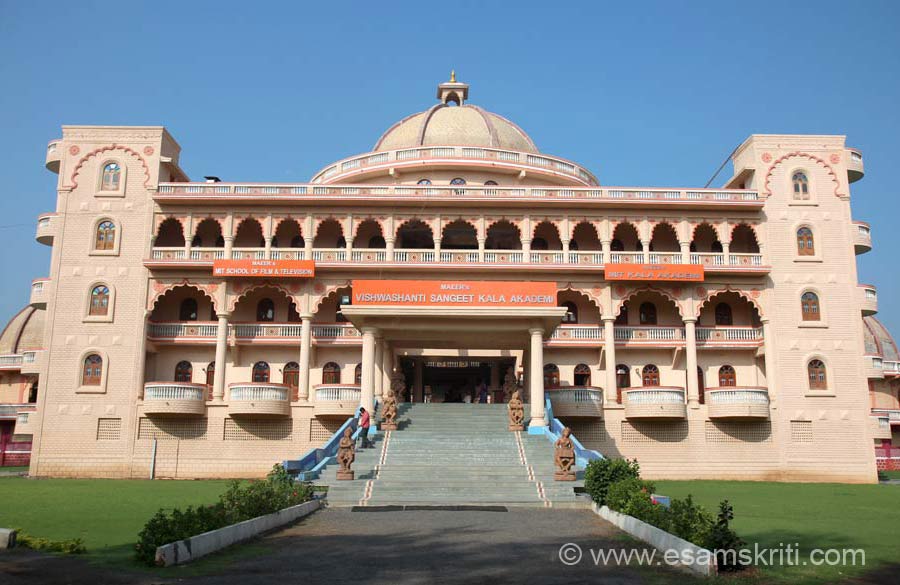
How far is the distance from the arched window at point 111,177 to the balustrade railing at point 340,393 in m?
13.7

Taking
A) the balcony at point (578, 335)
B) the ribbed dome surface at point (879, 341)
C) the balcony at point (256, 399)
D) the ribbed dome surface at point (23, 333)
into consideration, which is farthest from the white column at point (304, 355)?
the ribbed dome surface at point (879, 341)

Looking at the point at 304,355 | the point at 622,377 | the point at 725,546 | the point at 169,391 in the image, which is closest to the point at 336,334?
the point at 304,355

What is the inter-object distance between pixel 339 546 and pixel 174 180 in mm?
29120

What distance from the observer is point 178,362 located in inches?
1460

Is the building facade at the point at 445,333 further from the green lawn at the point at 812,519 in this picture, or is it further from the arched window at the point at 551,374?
the green lawn at the point at 812,519

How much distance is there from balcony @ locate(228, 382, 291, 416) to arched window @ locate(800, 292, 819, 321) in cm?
2347

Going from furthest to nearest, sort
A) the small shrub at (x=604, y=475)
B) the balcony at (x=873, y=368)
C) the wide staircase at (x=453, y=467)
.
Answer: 1. the balcony at (x=873, y=368)
2. the wide staircase at (x=453, y=467)
3. the small shrub at (x=604, y=475)

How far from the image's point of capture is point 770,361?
34844 millimetres

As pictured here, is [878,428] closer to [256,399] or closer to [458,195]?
[458,195]

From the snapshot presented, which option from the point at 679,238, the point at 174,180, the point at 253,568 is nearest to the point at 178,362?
the point at 174,180

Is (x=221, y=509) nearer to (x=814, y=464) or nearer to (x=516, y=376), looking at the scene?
(x=516, y=376)

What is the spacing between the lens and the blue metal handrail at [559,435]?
78.7 ft

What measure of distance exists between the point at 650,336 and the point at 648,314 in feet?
5.12

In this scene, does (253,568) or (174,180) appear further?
(174,180)
